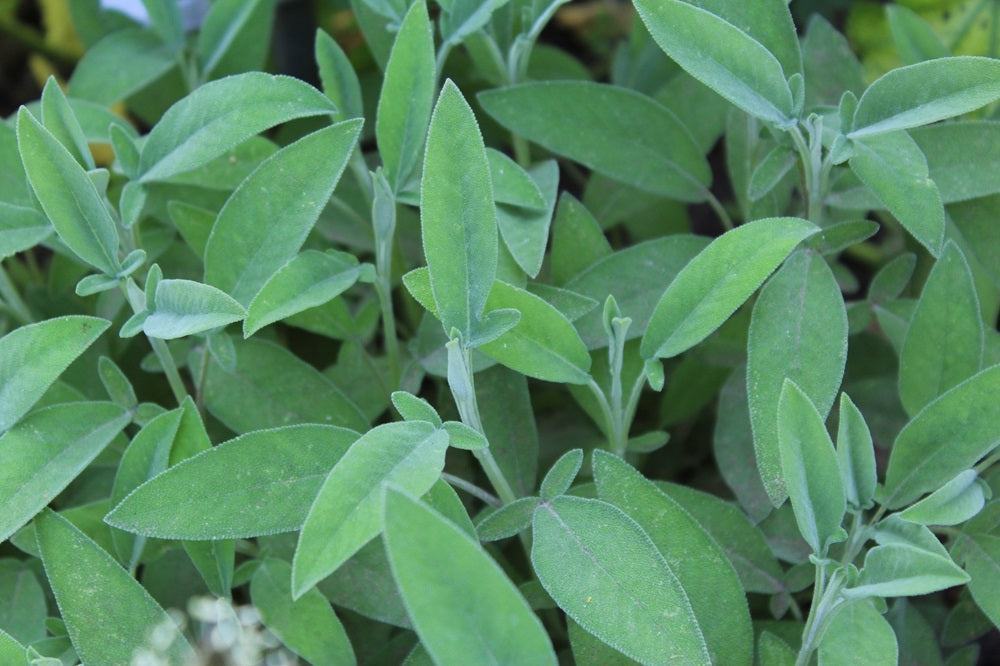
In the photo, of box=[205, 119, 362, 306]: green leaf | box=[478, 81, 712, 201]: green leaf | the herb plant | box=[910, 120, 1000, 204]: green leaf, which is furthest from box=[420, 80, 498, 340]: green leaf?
box=[910, 120, 1000, 204]: green leaf

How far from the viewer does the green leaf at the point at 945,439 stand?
1.96ft

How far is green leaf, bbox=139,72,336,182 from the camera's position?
0.67 meters

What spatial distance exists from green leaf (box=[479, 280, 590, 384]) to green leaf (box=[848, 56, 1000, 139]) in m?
0.22

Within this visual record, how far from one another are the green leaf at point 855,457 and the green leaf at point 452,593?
0.22m

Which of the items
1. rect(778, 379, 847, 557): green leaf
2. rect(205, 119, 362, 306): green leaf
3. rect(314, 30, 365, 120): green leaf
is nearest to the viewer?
rect(778, 379, 847, 557): green leaf

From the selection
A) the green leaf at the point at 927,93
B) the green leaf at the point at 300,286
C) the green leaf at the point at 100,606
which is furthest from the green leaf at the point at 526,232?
the green leaf at the point at 100,606

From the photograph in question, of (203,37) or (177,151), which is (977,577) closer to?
(177,151)

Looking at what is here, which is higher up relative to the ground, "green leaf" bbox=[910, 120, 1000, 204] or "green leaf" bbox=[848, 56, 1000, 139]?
"green leaf" bbox=[848, 56, 1000, 139]

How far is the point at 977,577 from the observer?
2.15ft

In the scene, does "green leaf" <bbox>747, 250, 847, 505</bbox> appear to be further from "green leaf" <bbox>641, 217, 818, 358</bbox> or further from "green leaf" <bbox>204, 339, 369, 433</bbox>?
"green leaf" <bbox>204, 339, 369, 433</bbox>

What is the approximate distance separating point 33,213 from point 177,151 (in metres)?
0.11

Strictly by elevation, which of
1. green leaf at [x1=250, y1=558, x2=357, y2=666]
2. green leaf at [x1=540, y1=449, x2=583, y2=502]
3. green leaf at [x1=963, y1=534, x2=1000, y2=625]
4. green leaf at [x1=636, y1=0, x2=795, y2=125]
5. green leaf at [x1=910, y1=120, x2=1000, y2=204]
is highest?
green leaf at [x1=636, y1=0, x2=795, y2=125]

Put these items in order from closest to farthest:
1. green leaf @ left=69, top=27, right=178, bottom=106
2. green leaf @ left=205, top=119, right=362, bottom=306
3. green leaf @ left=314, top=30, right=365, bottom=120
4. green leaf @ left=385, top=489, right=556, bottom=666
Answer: green leaf @ left=385, top=489, right=556, bottom=666 < green leaf @ left=205, top=119, right=362, bottom=306 < green leaf @ left=314, top=30, right=365, bottom=120 < green leaf @ left=69, top=27, right=178, bottom=106

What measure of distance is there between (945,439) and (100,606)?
0.51 metres
